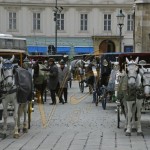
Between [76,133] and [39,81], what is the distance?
1154 centimetres

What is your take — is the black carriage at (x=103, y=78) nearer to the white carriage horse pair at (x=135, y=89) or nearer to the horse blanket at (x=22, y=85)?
the horse blanket at (x=22, y=85)

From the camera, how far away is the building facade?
7831 centimetres

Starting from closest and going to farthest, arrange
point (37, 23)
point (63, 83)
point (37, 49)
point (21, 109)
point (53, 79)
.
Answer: point (21, 109) < point (53, 79) < point (63, 83) < point (37, 49) < point (37, 23)

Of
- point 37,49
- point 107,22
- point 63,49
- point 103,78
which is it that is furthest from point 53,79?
point 107,22

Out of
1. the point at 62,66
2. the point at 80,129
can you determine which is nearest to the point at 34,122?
the point at 80,129

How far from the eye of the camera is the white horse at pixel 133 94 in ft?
49.1

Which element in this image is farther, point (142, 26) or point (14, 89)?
point (142, 26)

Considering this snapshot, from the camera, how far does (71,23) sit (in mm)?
79125

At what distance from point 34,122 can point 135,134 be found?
166 inches

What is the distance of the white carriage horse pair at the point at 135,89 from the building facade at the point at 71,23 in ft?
204

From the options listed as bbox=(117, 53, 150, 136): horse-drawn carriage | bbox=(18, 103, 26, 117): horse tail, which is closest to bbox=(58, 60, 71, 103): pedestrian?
bbox=(18, 103, 26, 117): horse tail

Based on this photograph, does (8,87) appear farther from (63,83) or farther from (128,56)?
(63,83)

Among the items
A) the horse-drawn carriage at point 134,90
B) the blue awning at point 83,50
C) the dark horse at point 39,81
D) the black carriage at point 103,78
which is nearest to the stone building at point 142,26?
the black carriage at point 103,78

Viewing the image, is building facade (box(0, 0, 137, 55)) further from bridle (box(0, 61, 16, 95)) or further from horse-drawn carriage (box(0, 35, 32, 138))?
bridle (box(0, 61, 16, 95))
